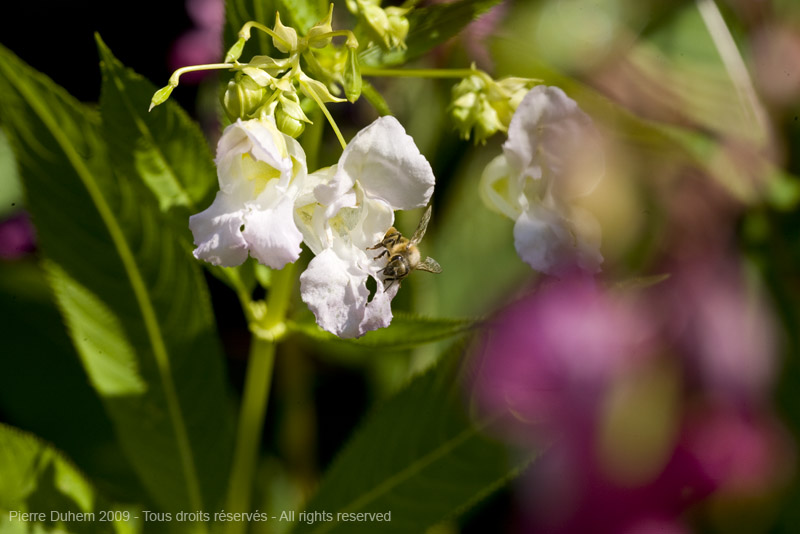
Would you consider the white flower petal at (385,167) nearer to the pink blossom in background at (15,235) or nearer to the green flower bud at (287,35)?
the green flower bud at (287,35)

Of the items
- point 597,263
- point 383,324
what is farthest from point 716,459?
point 383,324

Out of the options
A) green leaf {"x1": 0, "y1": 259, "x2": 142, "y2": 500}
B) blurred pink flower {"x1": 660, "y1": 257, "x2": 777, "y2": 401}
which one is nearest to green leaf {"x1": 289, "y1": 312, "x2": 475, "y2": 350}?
blurred pink flower {"x1": 660, "y1": 257, "x2": 777, "y2": 401}

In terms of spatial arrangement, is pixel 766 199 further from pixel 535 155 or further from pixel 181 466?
pixel 181 466

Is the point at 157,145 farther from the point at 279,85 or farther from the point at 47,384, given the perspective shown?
the point at 47,384

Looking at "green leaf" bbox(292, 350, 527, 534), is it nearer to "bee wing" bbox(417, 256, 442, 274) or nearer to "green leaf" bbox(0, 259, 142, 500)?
"bee wing" bbox(417, 256, 442, 274)

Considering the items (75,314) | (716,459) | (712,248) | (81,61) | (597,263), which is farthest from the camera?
(81,61)

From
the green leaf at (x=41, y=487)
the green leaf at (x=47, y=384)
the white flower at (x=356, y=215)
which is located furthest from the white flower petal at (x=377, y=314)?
the green leaf at (x=47, y=384)

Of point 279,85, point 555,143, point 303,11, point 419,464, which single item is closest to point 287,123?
point 279,85
